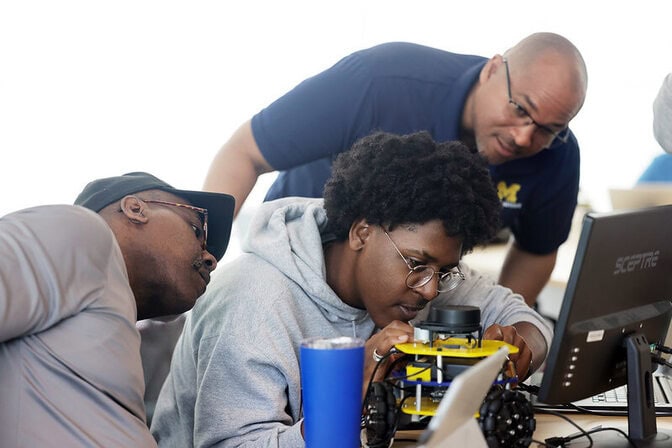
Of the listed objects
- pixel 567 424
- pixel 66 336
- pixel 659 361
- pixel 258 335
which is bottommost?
pixel 567 424

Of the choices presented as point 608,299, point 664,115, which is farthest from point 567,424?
point 664,115

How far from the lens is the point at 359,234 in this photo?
174 centimetres

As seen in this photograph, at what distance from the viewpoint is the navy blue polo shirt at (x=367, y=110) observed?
222 cm

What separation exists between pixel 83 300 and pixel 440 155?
767 millimetres

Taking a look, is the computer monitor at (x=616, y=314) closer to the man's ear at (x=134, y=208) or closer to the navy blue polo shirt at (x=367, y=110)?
the man's ear at (x=134, y=208)

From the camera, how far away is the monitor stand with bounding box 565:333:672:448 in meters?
1.54

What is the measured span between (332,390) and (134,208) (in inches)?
21.8

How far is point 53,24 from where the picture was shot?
3838mm

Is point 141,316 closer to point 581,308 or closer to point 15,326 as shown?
point 15,326

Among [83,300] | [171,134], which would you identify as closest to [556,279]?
[171,134]

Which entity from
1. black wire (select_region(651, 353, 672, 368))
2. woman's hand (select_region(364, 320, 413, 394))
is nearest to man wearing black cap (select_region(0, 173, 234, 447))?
woman's hand (select_region(364, 320, 413, 394))

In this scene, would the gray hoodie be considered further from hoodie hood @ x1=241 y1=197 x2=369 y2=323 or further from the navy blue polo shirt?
the navy blue polo shirt

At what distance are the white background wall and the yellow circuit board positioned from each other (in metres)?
2.90

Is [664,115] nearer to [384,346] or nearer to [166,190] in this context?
[384,346]
